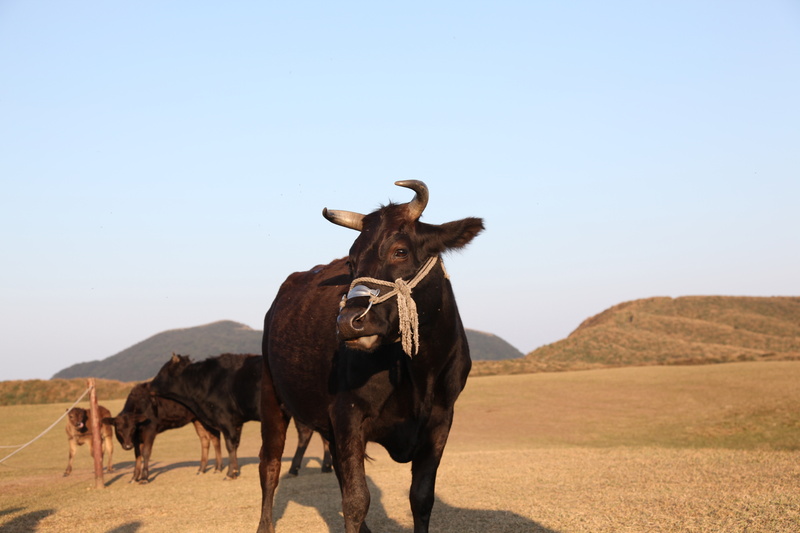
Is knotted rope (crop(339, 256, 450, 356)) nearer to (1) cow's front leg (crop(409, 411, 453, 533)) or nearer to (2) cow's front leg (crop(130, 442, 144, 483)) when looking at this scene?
(1) cow's front leg (crop(409, 411, 453, 533))

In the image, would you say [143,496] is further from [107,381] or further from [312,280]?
[107,381]

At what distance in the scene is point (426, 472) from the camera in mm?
5727

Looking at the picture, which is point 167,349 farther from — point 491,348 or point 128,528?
point 128,528

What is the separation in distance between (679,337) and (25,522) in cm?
5262

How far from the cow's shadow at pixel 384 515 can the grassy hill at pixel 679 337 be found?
3219 cm

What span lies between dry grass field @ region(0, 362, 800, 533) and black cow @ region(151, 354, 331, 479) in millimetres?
1269

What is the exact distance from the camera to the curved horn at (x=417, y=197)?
5551mm

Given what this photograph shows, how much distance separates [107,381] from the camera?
41.4 m

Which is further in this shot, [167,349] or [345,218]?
[167,349]

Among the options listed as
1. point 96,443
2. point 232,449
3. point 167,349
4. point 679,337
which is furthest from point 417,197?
point 167,349

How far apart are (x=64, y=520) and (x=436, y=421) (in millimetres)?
6822

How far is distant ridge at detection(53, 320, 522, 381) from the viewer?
390ft

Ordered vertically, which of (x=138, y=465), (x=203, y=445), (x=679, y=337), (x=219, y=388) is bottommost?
(x=138, y=465)

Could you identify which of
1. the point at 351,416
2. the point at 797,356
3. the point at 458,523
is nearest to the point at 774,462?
the point at 458,523
